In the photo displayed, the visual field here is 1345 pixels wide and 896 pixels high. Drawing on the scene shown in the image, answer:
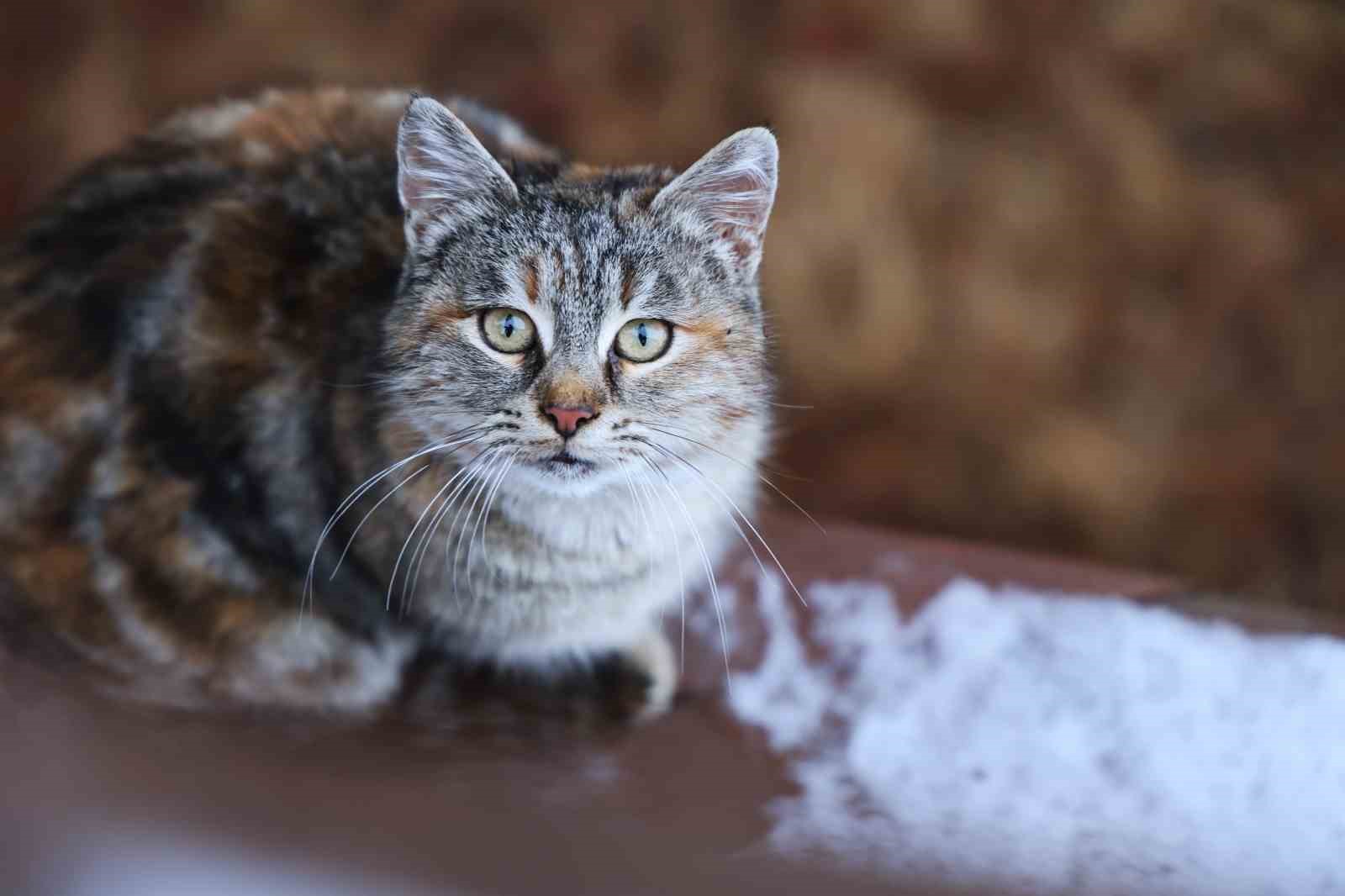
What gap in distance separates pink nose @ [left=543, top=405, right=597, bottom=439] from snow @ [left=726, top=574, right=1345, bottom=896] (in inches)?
15.6

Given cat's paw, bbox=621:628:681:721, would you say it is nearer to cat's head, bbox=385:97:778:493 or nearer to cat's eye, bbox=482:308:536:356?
cat's head, bbox=385:97:778:493

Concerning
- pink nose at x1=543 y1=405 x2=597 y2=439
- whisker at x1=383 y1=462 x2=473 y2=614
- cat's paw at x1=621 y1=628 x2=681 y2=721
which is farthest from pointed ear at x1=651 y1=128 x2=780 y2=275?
cat's paw at x1=621 y1=628 x2=681 y2=721

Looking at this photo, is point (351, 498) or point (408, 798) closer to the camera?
point (408, 798)

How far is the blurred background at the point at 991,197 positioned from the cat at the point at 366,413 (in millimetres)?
276

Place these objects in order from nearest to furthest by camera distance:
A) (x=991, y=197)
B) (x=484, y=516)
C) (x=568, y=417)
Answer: (x=568, y=417), (x=484, y=516), (x=991, y=197)

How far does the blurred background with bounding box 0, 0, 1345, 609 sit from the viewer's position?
144 cm

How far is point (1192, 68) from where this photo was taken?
143 cm

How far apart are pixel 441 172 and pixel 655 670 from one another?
57 cm

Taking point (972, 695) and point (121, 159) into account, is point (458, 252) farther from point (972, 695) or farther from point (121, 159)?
point (972, 695)

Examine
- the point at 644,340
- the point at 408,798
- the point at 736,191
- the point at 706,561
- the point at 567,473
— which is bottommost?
the point at 408,798

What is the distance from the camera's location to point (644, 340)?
1.08 metres

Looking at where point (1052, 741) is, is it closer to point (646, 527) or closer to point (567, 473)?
point (646, 527)

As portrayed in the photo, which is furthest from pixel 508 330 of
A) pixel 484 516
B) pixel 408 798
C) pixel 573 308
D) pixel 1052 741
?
pixel 1052 741

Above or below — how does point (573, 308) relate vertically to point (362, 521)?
above
